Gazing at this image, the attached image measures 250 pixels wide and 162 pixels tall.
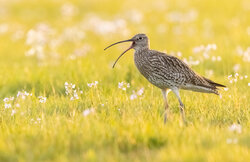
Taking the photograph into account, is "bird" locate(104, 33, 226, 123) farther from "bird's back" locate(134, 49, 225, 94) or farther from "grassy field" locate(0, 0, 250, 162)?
"grassy field" locate(0, 0, 250, 162)

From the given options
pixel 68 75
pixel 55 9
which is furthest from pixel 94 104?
pixel 55 9

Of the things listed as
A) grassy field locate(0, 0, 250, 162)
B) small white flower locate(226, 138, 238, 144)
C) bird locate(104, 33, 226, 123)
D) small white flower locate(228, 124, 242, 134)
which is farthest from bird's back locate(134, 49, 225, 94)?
small white flower locate(226, 138, 238, 144)

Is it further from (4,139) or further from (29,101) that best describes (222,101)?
(4,139)

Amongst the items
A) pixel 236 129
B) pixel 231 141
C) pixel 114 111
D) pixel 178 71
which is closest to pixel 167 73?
pixel 178 71

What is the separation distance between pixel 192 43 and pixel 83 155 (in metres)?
10.0

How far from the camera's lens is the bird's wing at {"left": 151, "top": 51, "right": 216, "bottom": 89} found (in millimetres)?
6801

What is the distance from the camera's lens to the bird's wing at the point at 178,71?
268 inches

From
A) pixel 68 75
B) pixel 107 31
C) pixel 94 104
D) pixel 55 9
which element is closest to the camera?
pixel 94 104

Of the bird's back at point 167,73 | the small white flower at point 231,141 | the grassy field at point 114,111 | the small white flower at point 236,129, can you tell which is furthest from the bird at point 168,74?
the small white flower at point 231,141

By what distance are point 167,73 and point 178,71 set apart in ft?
0.82

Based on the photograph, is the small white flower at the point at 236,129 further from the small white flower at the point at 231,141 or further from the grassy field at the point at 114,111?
the small white flower at the point at 231,141

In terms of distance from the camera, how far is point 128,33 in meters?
16.7

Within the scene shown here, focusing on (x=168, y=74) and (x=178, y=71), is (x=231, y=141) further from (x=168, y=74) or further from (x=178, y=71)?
(x=178, y=71)

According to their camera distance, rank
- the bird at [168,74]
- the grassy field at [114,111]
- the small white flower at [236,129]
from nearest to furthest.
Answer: the grassy field at [114,111]
the small white flower at [236,129]
the bird at [168,74]
